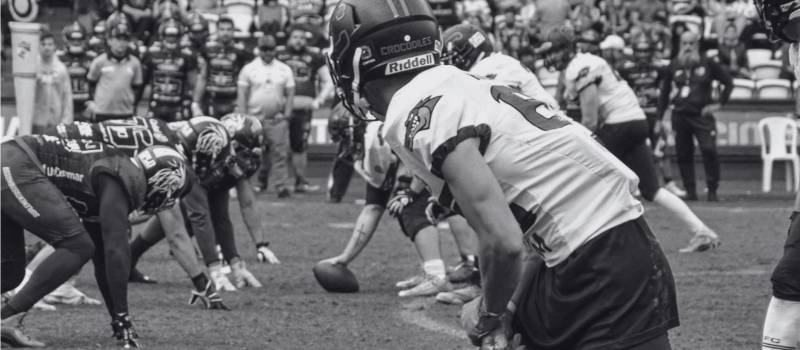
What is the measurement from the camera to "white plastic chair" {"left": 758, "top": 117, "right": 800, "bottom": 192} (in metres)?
17.8

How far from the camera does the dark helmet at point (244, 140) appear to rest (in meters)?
9.05

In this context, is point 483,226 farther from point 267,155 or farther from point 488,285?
point 267,155

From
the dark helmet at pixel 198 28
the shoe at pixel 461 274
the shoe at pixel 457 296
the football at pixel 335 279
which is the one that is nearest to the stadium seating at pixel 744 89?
the dark helmet at pixel 198 28

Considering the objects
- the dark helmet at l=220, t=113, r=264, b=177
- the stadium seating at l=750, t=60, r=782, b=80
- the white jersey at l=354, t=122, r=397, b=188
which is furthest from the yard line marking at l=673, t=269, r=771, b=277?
the stadium seating at l=750, t=60, r=782, b=80

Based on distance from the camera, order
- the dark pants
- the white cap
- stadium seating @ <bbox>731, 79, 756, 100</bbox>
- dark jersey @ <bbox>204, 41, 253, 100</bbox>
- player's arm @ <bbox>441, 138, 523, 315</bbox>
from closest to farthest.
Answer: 1. player's arm @ <bbox>441, 138, 523, 315</bbox>
2. the dark pants
3. dark jersey @ <bbox>204, 41, 253, 100</bbox>
4. the white cap
5. stadium seating @ <bbox>731, 79, 756, 100</bbox>

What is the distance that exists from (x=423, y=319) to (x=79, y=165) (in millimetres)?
2413

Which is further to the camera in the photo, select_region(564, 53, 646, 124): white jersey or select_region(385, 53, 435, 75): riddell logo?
select_region(564, 53, 646, 124): white jersey

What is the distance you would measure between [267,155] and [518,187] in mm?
13955

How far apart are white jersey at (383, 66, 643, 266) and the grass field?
3.43 meters

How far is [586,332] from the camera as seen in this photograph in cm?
321

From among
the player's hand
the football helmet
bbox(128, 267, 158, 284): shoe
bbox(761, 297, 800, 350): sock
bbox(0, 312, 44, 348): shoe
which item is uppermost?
bbox(761, 297, 800, 350): sock

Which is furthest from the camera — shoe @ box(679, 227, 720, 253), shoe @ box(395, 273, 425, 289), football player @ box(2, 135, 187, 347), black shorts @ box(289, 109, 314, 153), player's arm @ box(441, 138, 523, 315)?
black shorts @ box(289, 109, 314, 153)

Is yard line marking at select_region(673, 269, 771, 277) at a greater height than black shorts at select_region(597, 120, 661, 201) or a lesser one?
lesser

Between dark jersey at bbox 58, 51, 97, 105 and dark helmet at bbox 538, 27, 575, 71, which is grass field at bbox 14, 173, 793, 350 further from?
dark jersey at bbox 58, 51, 97, 105
